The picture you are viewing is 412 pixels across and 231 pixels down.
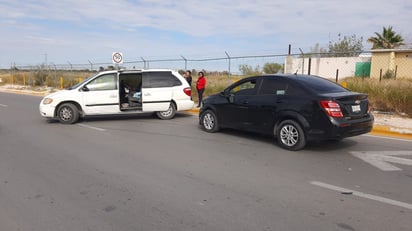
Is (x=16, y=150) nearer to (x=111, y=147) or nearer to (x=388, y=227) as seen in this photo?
(x=111, y=147)

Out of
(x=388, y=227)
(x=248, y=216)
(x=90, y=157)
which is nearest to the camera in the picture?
(x=388, y=227)

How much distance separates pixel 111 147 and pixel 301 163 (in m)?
4.02

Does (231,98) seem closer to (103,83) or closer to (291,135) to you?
(291,135)

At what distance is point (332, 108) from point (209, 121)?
358 centimetres

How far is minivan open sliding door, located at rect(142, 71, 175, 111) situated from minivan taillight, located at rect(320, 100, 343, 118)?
6394mm

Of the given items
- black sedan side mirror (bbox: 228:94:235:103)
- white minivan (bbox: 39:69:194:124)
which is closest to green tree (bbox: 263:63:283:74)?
white minivan (bbox: 39:69:194:124)

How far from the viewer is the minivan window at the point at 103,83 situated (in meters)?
11.8

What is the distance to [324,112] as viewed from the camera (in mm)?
7016

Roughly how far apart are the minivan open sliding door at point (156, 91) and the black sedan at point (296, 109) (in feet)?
Result: 11.9

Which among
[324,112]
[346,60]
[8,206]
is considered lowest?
[8,206]

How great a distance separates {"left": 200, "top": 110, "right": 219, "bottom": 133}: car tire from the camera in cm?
950

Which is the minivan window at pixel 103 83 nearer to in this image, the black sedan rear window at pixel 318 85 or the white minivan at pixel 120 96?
the white minivan at pixel 120 96

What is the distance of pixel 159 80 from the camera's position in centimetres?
1234

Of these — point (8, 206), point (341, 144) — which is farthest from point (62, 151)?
point (341, 144)
